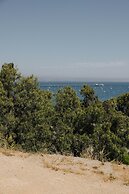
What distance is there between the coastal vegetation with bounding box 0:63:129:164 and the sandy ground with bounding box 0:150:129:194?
34.4ft

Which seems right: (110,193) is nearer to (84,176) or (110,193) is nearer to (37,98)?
(84,176)

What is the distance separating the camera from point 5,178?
981 cm

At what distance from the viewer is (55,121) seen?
2652cm

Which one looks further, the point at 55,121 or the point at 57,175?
the point at 55,121

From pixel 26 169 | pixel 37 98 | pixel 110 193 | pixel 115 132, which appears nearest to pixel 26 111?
pixel 37 98

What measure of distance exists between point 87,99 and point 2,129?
31.3 feet

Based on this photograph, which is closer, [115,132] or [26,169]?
[26,169]

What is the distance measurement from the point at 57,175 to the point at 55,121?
620 inches

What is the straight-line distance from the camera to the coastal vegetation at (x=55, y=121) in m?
24.4

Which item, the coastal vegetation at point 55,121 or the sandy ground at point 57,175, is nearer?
the sandy ground at point 57,175

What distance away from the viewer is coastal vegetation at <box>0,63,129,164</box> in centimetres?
2444

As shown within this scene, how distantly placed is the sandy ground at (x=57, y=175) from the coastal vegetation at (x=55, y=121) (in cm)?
1048

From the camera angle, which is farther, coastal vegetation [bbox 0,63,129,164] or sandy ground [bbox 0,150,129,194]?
coastal vegetation [bbox 0,63,129,164]

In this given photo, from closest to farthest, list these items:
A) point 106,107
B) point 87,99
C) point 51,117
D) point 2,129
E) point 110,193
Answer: point 110,193 → point 2,129 → point 51,117 → point 106,107 → point 87,99
